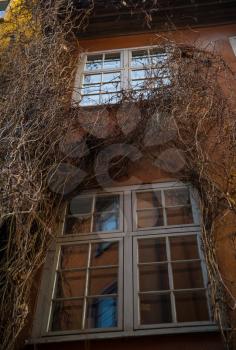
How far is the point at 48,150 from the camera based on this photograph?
12.5 feet

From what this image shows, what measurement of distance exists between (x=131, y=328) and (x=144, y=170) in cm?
180

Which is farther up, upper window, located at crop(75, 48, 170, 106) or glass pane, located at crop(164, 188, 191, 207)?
upper window, located at crop(75, 48, 170, 106)

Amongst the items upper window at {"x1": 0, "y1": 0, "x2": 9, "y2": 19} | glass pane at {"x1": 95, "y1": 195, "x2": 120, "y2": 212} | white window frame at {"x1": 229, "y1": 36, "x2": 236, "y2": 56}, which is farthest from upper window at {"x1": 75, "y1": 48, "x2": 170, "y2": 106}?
upper window at {"x1": 0, "y1": 0, "x2": 9, "y2": 19}

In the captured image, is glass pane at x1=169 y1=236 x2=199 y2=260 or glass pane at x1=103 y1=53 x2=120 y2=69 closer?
glass pane at x1=169 y1=236 x2=199 y2=260

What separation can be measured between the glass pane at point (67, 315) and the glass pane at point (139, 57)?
12.9 feet

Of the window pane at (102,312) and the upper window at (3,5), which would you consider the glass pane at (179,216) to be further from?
the upper window at (3,5)

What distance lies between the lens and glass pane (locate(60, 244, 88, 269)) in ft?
12.4

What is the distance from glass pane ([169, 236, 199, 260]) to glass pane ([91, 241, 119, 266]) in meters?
0.53

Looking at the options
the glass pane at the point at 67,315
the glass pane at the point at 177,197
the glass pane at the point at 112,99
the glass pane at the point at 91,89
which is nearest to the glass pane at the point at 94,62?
the glass pane at the point at 91,89

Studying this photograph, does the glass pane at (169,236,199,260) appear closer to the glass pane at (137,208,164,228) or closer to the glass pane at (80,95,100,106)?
the glass pane at (137,208,164,228)

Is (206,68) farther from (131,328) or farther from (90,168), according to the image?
(131,328)

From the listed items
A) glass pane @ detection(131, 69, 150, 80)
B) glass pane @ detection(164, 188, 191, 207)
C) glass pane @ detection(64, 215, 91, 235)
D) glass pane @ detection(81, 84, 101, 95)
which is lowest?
glass pane @ detection(64, 215, 91, 235)

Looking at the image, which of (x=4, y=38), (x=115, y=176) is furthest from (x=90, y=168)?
(x=4, y=38)

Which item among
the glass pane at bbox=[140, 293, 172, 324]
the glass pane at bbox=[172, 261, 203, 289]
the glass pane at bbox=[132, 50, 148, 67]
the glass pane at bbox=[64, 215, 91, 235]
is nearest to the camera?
the glass pane at bbox=[140, 293, 172, 324]
